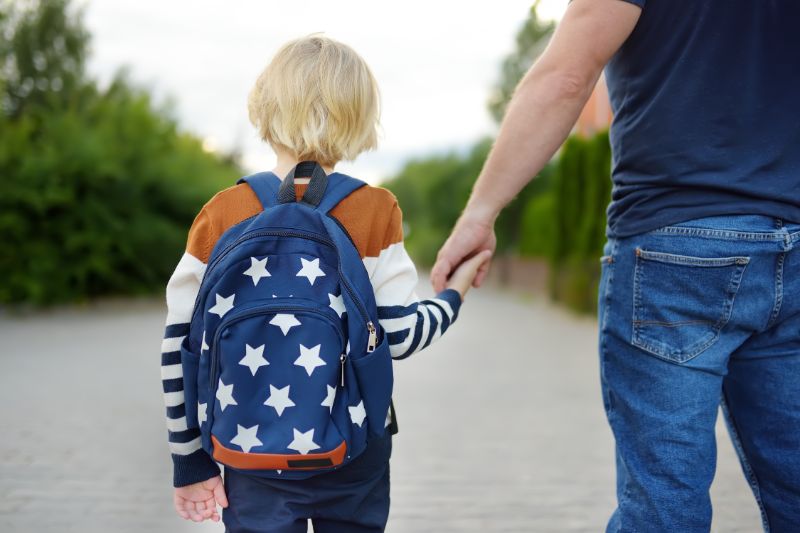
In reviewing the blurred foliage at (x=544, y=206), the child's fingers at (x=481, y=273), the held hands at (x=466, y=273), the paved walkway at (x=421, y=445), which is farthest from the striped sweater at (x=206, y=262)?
the paved walkway at (x=421, y=445)

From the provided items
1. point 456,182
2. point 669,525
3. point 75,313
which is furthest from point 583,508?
point 456,182

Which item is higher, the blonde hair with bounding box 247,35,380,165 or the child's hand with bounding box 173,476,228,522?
the blonde hair with bounding box 247,35,380,165

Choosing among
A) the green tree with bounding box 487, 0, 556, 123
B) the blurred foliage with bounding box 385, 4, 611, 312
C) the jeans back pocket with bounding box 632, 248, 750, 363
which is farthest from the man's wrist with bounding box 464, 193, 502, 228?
the green tree with bounding box 487, 0, 556, 123

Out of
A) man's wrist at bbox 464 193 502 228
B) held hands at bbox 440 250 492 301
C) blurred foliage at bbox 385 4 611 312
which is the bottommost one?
blurred foliage at bbox 385 4 611 312

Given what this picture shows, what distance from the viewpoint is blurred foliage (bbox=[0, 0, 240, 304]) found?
38.9 feet

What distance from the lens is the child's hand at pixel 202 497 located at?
1906 mm

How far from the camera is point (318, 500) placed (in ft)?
6.06

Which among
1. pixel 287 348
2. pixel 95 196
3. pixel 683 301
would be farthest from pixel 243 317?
pixel 95 196

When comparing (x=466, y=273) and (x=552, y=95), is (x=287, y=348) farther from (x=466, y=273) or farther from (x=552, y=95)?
(x=552, y=95)

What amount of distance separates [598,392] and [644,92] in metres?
5.09

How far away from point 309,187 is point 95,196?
11.7m

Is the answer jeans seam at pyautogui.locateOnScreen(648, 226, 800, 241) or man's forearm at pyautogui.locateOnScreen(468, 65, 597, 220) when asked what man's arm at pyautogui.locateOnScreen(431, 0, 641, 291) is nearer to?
man's forearm at pyautogui.locateOnScreen(468, 65, 597, 220)

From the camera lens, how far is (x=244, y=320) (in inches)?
66.6

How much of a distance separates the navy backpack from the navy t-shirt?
2.34ft
